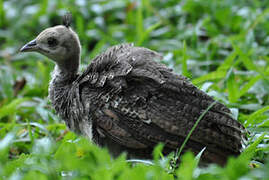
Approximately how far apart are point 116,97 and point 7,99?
2.36 metres

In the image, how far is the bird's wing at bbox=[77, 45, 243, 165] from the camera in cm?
371

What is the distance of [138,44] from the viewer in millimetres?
6246

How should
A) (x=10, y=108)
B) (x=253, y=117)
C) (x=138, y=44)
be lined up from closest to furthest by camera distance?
(x=253, y=117) → (x=10, y=108) → (x=138, y=44)

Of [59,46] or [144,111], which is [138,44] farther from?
[144,111]

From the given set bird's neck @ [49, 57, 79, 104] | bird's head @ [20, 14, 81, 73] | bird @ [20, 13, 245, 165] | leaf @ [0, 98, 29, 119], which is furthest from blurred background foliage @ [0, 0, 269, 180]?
bird's head @ [20, 14, 81, 73]

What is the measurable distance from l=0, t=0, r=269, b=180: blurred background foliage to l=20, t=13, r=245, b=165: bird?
0.17m

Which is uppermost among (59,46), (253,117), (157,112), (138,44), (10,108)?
(59,46)

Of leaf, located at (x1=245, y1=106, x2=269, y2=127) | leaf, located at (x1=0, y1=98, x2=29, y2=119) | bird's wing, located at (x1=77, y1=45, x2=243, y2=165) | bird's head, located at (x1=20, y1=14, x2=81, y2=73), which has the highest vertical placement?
bird's head, located at (x1=20, y1=14, x2=81, y2=73)

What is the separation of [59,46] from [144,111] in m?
1.21

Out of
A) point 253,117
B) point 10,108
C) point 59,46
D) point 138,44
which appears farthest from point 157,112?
point 138,44

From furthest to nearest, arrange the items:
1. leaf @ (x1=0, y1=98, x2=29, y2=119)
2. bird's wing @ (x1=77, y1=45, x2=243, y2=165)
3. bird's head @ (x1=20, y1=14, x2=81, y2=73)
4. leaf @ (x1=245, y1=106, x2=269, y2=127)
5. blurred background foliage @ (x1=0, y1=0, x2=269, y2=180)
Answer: leaf @ (x1=0, y1=98, x2=29, y2=119)
bird's head @ (x1=20, y1=14, x2=81, y2=73)
leaf @ (x1=245, y1=106, x2=269, y2=127)
bird's wing @ (x1=77, y1=45, x2=243, y2=165)
blurred background foliage @ (x1=0, y1=0, x2=269, y2=180)

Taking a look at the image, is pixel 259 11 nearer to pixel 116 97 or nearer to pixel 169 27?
pixel 169 27

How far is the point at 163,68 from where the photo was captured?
158 inches

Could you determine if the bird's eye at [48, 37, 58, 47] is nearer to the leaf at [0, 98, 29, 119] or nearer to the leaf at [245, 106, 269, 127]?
the leaf at [0, 98, 29, 119]
